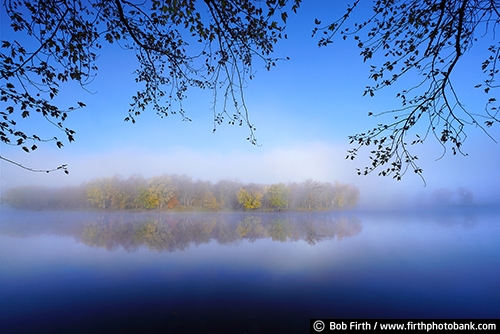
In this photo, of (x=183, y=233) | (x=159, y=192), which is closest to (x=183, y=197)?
(x=159, y=192)

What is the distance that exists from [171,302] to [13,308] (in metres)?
3.59

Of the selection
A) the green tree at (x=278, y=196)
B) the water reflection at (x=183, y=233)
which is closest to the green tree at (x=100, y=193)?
the water reflection at (x=183, y=233)

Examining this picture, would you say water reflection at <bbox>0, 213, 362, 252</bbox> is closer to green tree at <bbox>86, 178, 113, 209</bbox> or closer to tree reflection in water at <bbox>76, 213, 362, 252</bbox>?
tree reflection in water at <bbox>76, 213, 362, 252</bbox>

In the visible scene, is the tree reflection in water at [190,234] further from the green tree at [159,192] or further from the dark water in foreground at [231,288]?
the green tree at [159,192]

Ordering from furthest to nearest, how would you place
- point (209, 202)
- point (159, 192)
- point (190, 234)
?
1. point (209, 202)
2. point (159, 192)
3. point (190, 234)

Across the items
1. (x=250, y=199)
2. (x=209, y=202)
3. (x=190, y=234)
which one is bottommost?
(x=190, y=234)

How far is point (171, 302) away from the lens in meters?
5.84

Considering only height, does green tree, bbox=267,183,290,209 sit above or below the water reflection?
above

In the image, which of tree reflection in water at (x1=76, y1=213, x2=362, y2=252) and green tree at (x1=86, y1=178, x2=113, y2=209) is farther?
green tree at (x1=86, y1=178, x2=113, y2=209)

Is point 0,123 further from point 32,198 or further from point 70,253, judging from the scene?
point 32,198

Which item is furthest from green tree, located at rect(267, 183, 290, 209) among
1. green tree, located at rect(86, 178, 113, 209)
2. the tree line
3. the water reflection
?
green tree, located at rect(86, 178, 113, 209)

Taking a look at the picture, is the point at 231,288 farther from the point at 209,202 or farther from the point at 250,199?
the point at 209,202

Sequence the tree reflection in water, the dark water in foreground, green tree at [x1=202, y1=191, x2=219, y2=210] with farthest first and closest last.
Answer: green tree at [x1=202, y1=191, x2=219, y2=210] → the tree reflection in water → the dark water in foreground

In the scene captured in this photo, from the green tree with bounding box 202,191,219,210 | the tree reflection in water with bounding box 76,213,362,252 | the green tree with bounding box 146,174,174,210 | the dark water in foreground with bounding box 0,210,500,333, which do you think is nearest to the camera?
the dark water in foreground with bounding box 0,210,500,333
